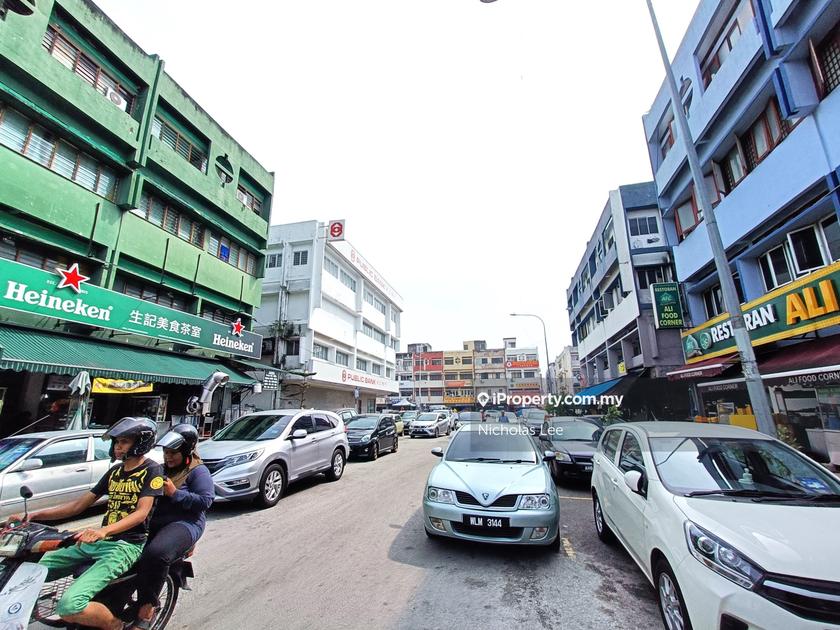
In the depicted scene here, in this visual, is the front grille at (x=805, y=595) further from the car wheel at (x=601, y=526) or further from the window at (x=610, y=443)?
the car wheel at (x=601, y=526)

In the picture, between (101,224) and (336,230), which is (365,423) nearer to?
(101,224)

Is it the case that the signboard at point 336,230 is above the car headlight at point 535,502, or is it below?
above

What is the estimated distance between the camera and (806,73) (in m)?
8.66

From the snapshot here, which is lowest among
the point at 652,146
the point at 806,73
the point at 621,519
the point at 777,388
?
the point at 621,519

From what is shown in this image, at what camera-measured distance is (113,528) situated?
8.64ft

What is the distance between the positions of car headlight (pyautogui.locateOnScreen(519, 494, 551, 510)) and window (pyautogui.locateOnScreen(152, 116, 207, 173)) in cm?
1775

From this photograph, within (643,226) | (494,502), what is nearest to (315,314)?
(643,226)

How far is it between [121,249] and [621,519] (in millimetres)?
16114

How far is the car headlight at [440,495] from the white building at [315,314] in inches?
756

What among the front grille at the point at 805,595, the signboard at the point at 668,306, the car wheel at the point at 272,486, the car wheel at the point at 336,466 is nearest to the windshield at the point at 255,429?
the car wheel at the point at 272,486

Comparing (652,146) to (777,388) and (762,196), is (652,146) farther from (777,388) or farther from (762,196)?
(777,388)

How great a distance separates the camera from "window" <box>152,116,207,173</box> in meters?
15.4

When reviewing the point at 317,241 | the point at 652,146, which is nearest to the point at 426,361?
the point at 317,241

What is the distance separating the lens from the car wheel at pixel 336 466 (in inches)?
374
